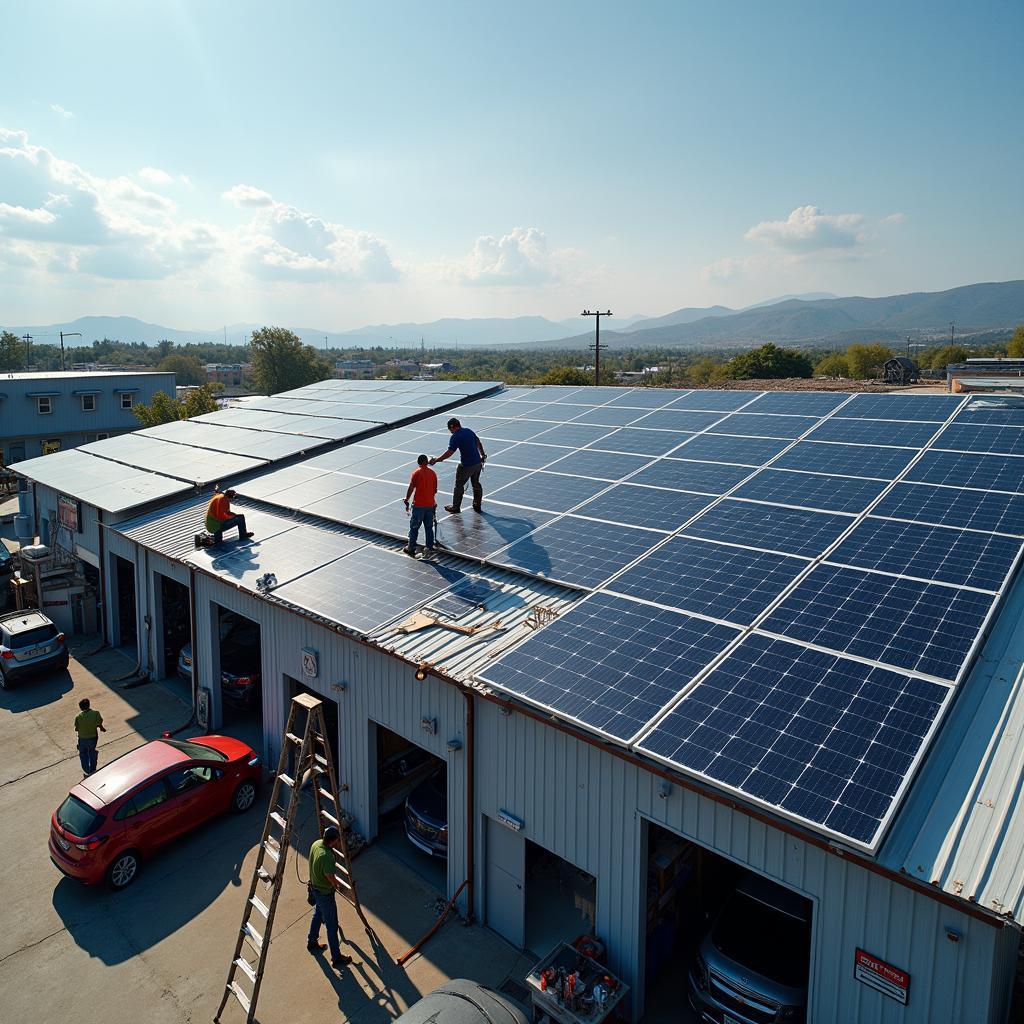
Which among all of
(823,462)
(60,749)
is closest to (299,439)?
(60,749)

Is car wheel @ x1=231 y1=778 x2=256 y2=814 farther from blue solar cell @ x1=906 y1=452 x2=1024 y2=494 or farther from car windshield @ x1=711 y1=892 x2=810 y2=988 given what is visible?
blue solar cell @ x1=906 y1=452 x2=1024 y2=494

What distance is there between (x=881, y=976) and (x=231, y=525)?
1467cm

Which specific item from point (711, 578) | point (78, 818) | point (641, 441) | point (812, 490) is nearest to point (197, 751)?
point (78, 818)

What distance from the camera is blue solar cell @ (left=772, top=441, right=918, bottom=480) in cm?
1295

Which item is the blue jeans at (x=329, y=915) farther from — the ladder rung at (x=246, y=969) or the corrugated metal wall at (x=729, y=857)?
the corrugated metal wall at (x=729, y=857)

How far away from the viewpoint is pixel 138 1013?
908 cm

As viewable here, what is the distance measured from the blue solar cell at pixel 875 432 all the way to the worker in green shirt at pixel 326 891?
1237cm

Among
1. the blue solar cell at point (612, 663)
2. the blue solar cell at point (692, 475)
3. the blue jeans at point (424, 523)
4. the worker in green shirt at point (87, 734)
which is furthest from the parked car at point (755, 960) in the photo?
the worker in green shirt at point (87, 734)

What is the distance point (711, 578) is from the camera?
33.5 feet

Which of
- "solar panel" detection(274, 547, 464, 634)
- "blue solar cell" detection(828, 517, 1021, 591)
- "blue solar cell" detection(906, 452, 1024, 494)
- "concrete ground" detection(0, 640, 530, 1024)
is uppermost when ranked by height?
"blue solar cell" detection(906, 452, 1024, 494)

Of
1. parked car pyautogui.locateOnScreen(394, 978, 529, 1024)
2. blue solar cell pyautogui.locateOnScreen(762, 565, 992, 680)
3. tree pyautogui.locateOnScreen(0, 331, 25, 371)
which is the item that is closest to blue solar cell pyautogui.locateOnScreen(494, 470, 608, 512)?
blue solar cell pyautogui.locateOnScreen(762, 565, 992, 680)

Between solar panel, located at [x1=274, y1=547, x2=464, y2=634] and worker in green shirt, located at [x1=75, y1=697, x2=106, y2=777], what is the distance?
4.99m

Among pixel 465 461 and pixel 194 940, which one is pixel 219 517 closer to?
pixel 465 461

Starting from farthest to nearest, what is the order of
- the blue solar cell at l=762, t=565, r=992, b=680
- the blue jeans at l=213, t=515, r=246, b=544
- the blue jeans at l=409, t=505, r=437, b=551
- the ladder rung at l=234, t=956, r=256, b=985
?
the blue jeans at l=213, t=515, r=246, b=544 < the blue jeans at l=409, t=505, r=437, b=551 < the ladder rung at l=234, t=956, r=256, b=985 < the blue solar cell at l=762, t=565, r=992, b=680
